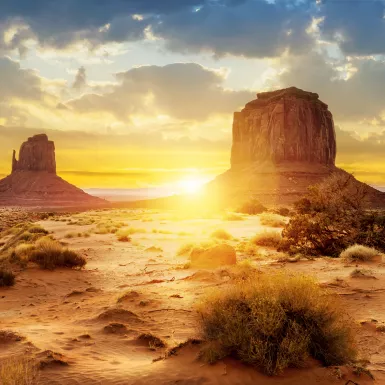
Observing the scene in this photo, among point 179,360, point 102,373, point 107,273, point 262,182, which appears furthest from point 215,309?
point 262,182

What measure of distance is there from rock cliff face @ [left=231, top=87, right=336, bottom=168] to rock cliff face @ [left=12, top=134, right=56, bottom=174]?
7382 centimetres

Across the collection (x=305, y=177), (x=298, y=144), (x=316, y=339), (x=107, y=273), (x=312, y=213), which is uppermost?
(x=298, y=144)

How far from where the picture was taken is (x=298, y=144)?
108m

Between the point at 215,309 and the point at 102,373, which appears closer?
the point at 102,373

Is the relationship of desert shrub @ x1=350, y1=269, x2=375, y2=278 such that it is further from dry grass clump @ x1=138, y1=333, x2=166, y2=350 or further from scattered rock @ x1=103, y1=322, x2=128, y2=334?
scattered rock @ x1=103, y1=322, x2=128, y2=334

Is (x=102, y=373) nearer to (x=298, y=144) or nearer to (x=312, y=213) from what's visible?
(x=312, y=213)

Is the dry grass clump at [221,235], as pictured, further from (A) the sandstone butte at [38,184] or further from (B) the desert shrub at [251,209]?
(A) the sandstone butte at [38,184]

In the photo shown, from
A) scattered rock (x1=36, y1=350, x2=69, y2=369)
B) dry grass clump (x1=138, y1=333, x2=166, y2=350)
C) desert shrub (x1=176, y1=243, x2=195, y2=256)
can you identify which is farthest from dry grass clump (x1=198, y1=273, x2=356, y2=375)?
desert shrub (x1=176, y1=243, x2=195, y2=256)

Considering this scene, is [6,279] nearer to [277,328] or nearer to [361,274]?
[277,328]

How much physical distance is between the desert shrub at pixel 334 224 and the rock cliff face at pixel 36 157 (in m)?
146

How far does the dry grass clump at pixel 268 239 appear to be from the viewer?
21.5 metres

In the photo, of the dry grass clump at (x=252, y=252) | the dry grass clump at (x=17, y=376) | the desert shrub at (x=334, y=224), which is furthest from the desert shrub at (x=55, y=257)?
the dry grass clump at (x=17, y=376)

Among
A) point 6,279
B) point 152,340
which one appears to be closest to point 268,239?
point 6,279

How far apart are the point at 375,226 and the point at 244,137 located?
104m
